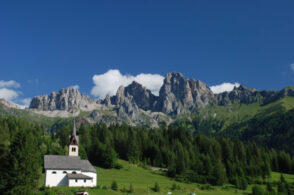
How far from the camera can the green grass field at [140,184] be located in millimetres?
69812

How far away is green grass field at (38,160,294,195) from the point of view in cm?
6981

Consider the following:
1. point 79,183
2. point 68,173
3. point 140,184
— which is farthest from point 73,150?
point 140,184

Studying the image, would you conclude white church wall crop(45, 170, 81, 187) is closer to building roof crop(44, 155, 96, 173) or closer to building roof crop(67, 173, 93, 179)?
building roof crop(44, 155, 96, 173)

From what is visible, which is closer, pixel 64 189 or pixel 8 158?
pixel 8 158

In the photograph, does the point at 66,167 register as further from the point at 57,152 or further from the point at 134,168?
the point at 134,168

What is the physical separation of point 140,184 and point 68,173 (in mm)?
18369

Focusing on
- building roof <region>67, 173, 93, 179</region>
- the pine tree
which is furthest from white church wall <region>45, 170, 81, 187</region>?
the pine tree

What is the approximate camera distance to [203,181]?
99.8 metres

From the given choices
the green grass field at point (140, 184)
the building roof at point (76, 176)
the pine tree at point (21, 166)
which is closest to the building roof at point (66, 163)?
the building roof at point (76, 176)

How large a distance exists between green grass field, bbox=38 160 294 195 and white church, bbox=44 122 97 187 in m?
3.66

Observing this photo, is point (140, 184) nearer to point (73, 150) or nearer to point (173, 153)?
point (73, 150)

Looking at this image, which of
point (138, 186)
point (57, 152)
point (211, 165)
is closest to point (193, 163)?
point (211, 165)

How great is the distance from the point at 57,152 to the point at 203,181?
157 feet

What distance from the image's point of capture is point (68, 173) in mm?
78438
